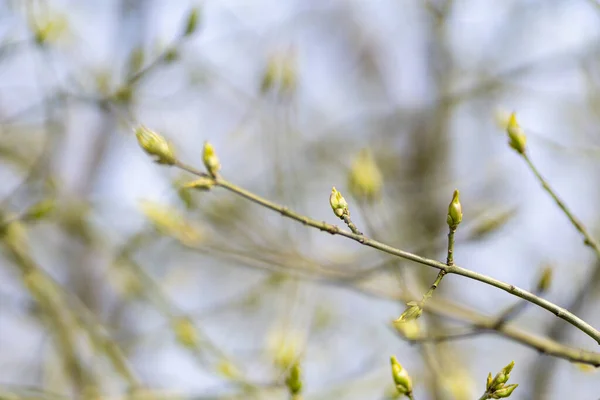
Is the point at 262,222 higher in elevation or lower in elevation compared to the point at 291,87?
lower

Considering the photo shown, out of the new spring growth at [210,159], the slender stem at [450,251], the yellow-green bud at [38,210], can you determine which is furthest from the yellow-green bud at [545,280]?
the yellow-green bud at [38,210]

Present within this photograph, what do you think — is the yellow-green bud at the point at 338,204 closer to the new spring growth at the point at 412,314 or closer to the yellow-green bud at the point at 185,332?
the new spring growth at the point at 412,314

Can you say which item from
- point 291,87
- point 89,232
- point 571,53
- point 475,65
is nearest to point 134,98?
point 291,87

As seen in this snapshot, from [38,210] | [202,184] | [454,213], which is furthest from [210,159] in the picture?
[38,210]

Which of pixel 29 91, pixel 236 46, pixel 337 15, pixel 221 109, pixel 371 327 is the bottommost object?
pixel 371 327

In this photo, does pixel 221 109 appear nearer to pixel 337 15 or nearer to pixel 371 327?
pixel 337 15
